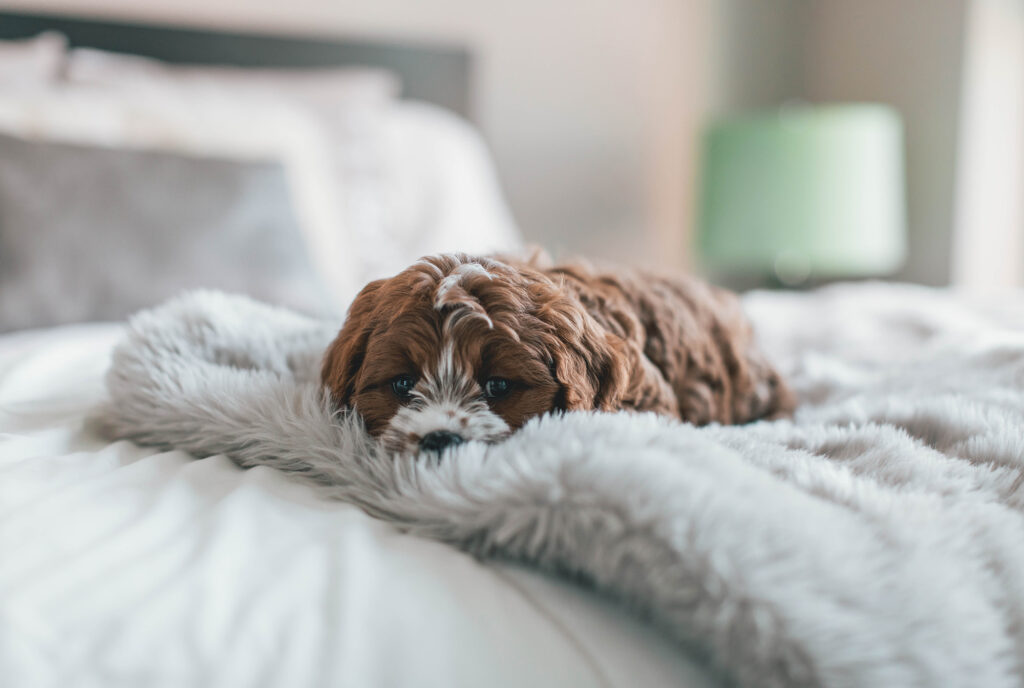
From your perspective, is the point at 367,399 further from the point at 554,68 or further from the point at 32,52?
the point at 554,68

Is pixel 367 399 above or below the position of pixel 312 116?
below

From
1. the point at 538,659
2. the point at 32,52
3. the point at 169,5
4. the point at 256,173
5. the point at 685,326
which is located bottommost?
the point at 538,659

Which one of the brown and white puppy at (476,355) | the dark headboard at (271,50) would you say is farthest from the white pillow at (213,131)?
the brown and white puppy at (476,355)

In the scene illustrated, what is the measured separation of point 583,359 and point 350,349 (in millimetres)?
266

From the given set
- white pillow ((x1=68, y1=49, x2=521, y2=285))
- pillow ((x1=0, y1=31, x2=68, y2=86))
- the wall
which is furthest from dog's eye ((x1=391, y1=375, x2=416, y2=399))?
the wall

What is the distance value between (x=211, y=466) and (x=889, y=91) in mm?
3340

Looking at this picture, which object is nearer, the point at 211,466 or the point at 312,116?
the point at 211,466

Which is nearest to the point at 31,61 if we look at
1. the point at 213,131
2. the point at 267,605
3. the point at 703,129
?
the point at 213,131

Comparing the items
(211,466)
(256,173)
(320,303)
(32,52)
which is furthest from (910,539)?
(32,52)

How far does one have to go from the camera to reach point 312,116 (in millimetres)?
2170

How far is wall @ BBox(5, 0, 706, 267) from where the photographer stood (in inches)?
117

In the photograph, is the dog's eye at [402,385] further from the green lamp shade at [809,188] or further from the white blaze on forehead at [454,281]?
the green lamp shade at [809,188]

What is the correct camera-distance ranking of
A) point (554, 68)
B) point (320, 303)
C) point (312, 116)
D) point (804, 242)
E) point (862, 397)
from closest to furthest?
point (862, 397) < point (320, 303) < point (312, 116) < point (804, 242) < point (554, 68)

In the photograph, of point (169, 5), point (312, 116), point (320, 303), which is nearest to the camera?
point (320, 303)
